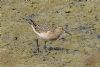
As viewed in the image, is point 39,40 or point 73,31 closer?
point 39,40

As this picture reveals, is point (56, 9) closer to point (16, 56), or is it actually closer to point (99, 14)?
point (99, 14)

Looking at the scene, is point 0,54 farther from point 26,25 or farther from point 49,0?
point 49,0

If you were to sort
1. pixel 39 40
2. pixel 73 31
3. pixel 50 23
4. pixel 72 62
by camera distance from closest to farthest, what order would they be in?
pixel 72 62, pixel 39 40, pixel 73 31, pixel 50 23

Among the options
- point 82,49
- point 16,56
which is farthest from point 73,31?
point 16,56

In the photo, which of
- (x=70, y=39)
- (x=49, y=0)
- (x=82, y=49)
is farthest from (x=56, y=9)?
(x=82, y=49)

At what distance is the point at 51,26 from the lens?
10234mm

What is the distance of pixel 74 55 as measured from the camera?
8523 millimetres

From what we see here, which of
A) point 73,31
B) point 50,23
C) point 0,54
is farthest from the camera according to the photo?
point 50,23

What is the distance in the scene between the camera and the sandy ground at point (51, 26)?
8219 millimetres

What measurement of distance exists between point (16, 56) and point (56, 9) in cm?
411

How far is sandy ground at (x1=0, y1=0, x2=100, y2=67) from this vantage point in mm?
8219

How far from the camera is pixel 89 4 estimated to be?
41.1 ft

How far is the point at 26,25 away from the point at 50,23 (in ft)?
2.44

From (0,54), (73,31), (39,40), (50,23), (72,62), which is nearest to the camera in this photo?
(72,62)
